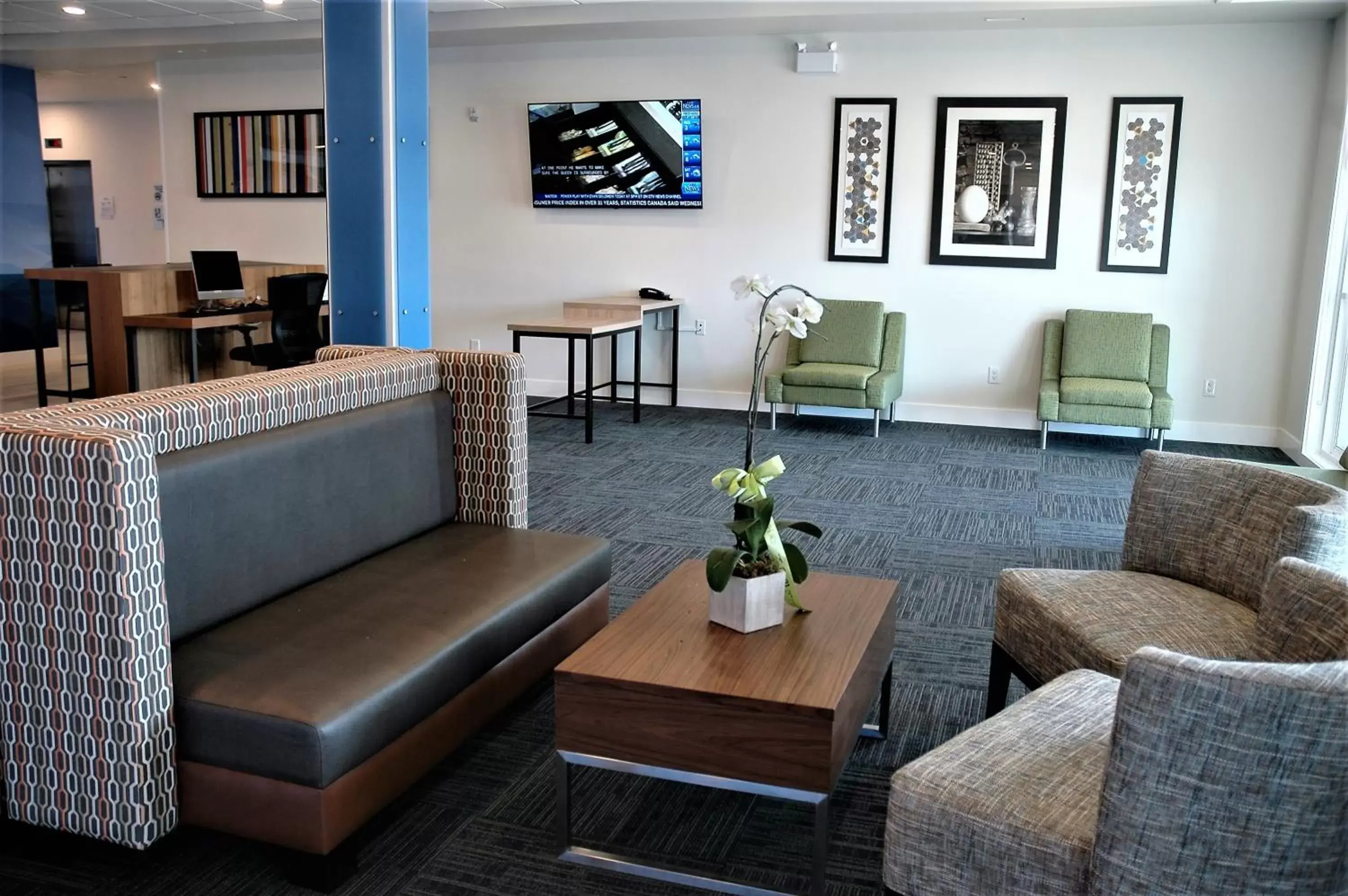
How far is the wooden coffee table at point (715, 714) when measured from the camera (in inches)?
85.8

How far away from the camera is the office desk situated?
23.1ft

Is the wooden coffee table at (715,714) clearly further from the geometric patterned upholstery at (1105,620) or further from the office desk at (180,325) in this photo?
the office desk at (180,325)

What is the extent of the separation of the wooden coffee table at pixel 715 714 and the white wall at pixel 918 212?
18.2ft

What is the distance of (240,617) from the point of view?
8.52ft

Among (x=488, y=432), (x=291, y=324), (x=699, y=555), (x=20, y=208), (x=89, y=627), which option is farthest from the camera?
(x=20, y=208)

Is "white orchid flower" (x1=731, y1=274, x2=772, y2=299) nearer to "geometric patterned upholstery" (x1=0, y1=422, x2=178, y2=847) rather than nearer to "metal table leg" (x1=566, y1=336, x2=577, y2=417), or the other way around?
"geometric patterned upholstery" (x1=0, y1=422, x2=178, y2=847)

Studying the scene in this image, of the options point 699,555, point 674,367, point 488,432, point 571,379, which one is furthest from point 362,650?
point 674,367

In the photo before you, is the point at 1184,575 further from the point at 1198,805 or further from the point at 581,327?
the point at 581,327

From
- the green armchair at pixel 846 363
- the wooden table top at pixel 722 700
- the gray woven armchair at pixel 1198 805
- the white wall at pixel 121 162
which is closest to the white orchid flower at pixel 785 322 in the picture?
the wooden table top at pixel 722 700

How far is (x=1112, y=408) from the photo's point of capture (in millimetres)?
6859

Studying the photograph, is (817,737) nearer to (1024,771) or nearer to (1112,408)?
(1024,771)

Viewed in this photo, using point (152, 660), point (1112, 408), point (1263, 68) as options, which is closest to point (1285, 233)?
point (1263, 68)

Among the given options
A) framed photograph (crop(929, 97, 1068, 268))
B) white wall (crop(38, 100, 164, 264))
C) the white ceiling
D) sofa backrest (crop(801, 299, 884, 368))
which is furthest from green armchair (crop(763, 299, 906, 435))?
white wall (crop(38, 100, 164, 264))

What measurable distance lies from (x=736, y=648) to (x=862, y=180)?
586 cm
